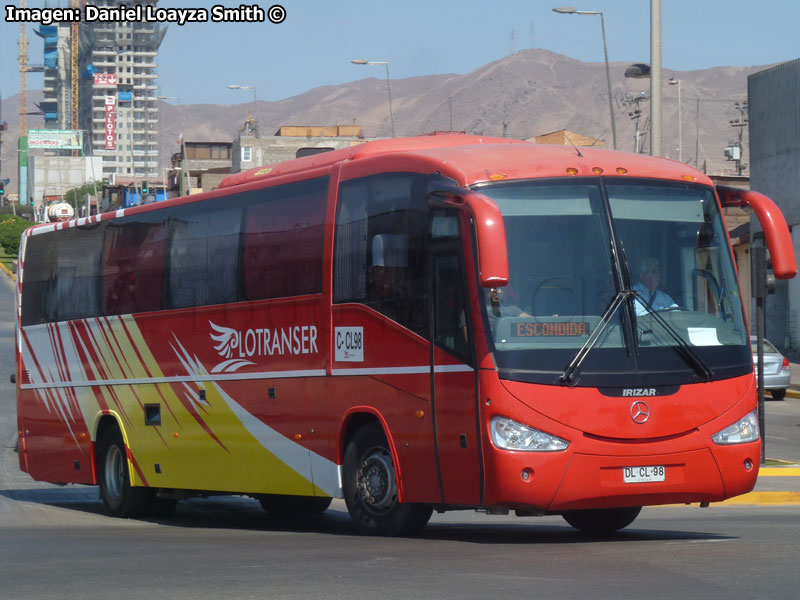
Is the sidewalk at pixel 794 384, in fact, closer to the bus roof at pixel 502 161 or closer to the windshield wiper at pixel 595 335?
the bus roof at pixel 502 161

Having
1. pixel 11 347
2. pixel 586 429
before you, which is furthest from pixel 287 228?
pixel 11 347

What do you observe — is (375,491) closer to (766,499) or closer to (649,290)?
(649,290)

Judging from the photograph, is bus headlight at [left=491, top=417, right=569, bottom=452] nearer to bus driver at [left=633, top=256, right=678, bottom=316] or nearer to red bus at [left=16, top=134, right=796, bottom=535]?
red bus at [left=16, top=134, right=796, bottom=535]

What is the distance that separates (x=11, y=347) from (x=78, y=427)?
4244cm

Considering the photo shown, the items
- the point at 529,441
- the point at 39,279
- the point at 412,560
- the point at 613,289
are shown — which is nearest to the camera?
the point at 412,560

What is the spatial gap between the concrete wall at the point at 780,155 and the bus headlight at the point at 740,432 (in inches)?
1343

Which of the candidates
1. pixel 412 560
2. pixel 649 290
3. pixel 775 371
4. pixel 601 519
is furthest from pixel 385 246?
pixel 775 371

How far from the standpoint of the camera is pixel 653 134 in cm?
2072

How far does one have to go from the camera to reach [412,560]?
896 centimetres

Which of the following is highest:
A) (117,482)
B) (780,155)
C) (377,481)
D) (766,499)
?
(780,155)

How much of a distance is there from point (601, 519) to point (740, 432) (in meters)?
1.87

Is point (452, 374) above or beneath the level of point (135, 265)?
beneath

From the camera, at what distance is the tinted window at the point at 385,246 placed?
34.8ft

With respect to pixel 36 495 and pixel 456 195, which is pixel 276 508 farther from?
pixel 456 195
